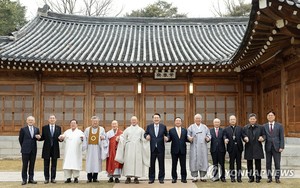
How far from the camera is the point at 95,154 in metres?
8.85

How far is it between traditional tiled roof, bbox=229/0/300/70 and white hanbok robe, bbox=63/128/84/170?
15.5 feet

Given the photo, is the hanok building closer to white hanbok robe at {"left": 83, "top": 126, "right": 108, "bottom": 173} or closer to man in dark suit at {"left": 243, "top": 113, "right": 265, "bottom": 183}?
man in dark suit at {"left": 243, "top": 113, "right": 265, "bottom": 183}

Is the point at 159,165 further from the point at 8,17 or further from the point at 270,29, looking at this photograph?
the point at 8,17

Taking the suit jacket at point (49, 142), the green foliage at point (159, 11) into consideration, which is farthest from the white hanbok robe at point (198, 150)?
the green foliage at point (159, 11)

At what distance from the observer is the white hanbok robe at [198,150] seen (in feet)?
28.7

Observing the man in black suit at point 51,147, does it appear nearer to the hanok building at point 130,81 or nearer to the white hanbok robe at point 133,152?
the white hanbok robe at point 133,152

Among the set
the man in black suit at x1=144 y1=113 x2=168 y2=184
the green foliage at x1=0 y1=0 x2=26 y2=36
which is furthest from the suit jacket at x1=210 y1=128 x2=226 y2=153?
the green foliage at x1=0 y1=0 x2=26 y2=36

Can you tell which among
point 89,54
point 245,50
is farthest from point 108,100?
point 245,50

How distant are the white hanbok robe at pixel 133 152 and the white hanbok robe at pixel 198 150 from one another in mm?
1034

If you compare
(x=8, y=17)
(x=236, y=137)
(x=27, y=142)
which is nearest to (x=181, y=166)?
(x=236, y=137)

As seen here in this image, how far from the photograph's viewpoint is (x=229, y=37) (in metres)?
17.9

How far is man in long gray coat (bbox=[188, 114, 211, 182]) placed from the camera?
8759mm

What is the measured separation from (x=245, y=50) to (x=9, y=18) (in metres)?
26.1

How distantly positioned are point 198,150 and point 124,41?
9.57m
